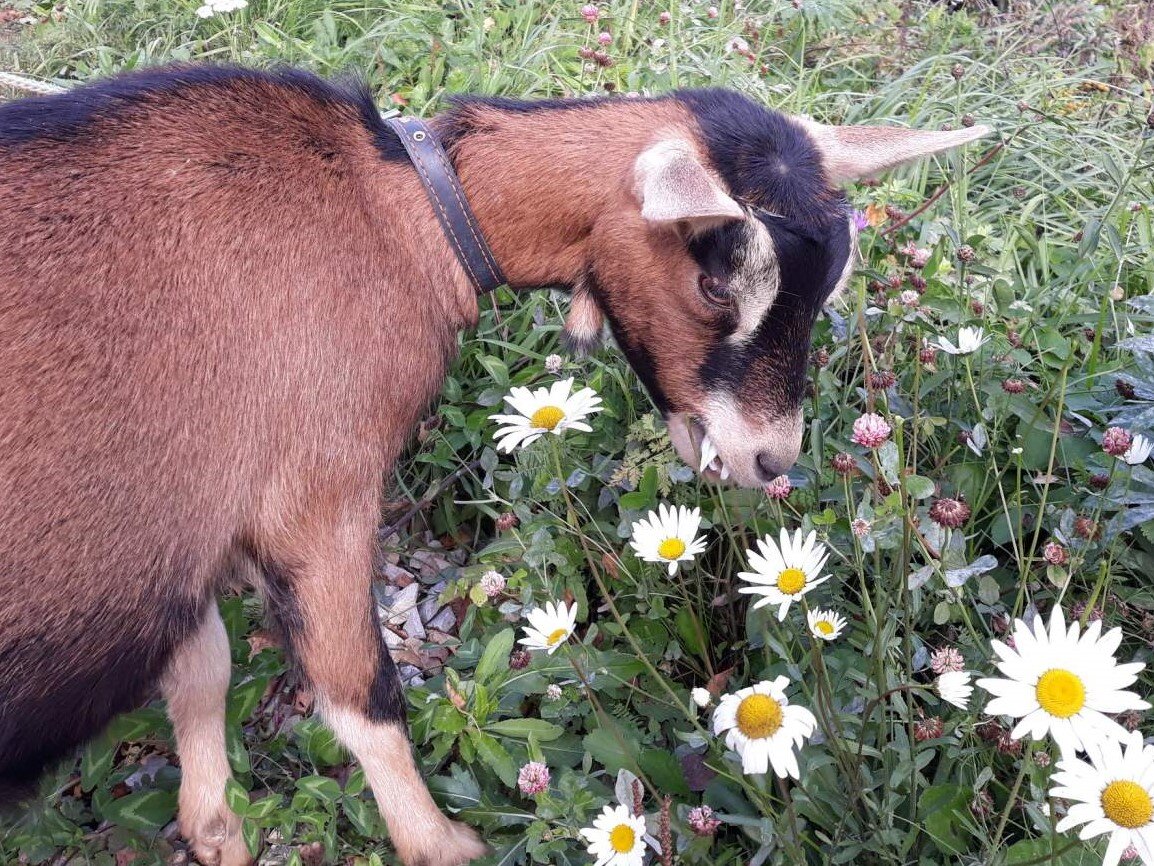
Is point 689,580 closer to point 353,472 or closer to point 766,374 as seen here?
point 766,374

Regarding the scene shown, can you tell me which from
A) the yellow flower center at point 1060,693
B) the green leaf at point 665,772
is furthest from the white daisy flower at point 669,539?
the yellow flower center at point 1060,693

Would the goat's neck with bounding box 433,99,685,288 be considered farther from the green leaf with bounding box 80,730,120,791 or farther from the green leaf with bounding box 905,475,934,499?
the green leaf with bounding box 80,730,120,791

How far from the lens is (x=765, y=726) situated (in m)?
1.62

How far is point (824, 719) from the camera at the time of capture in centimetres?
186

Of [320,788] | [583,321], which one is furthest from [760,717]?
[583,321]

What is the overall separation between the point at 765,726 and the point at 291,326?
133 cm

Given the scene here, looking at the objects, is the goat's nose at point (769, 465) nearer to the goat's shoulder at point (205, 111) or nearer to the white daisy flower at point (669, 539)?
the white daisy flower at point (669, 539)

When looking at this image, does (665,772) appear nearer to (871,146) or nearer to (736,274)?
(736,274)

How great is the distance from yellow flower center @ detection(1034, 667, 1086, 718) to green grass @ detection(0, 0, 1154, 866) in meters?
0.20

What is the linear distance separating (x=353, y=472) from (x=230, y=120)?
887 mm

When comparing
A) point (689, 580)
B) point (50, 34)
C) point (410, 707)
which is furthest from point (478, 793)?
point (50, 34)

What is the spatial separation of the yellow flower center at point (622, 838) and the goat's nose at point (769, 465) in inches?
40.8

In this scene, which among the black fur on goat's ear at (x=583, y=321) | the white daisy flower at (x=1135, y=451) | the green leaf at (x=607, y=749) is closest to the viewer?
the white daisy flower at (x=1135, y=451)

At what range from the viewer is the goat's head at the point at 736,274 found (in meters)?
2.36
